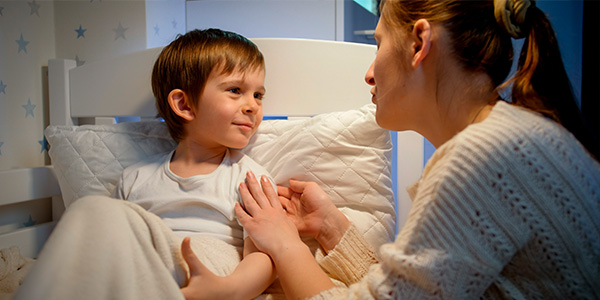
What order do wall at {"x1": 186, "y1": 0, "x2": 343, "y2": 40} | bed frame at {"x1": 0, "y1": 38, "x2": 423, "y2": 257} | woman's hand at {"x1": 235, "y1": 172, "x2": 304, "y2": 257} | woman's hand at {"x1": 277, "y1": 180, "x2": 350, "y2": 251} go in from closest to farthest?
1. woman's hand at {"x1": 235, "y1": 172, "x2": 304, "y2": 257}
2. woman's hand at {"x1": 277, "y1": 180, "x2": 350, "y2": 251}
3. bed frame at {"x1": 0, "y1": 38, "x2": 423, "y2": 257}
4. wall at {"x1": 186, "y1": 0, "x2": 343, "y2": 40}

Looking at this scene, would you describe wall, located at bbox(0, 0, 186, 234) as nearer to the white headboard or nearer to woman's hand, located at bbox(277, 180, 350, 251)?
the white headboard

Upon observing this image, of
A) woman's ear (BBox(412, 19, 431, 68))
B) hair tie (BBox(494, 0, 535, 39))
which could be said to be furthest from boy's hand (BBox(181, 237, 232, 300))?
hair tie (BBox(494, 0, 535, 39))

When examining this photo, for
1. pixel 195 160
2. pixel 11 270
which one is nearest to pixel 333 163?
pixel 195 160

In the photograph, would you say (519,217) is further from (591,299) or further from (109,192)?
(109,192)

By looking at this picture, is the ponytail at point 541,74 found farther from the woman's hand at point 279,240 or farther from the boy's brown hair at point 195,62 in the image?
the boy's brown hair at point 195,62

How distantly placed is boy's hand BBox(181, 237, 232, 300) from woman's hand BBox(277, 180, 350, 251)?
1.00 ft

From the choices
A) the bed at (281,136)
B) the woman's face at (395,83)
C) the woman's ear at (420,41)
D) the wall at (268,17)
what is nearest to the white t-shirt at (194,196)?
the bed at (281,136)

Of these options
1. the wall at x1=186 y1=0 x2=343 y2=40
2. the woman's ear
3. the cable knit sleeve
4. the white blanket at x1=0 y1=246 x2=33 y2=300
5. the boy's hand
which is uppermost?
the wall at x1=186 y1=0 x2=343 y2=40

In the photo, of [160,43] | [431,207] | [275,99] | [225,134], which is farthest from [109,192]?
[431,207]

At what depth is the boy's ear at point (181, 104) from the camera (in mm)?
1032

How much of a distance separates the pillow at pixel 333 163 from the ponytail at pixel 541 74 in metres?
0.43

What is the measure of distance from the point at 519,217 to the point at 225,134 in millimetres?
662

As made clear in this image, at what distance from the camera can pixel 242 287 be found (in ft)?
2.50

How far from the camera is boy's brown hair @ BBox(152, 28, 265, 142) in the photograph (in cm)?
100
